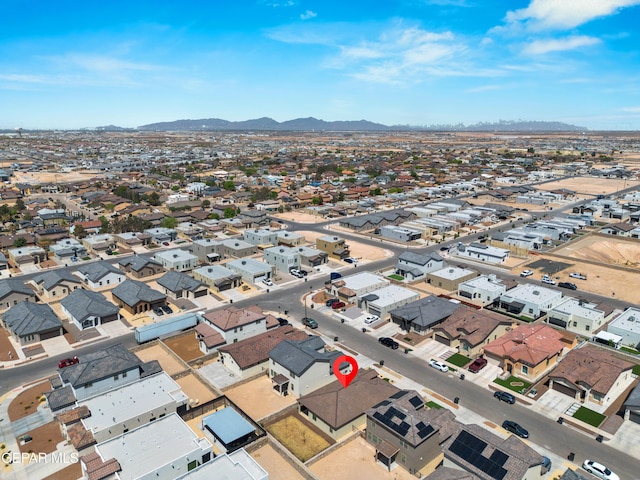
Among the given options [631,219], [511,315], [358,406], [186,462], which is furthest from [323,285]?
[631,219]

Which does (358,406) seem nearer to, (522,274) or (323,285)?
(323,285)

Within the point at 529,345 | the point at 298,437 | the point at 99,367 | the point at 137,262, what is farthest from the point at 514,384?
the point at 137,262

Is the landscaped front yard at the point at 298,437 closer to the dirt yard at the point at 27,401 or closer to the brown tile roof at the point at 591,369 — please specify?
the dirt yard at the point at 27,401

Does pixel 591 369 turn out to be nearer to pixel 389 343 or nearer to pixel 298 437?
pixel 389 343

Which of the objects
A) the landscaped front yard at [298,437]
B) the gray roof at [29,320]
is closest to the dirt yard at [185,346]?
the gray roof at [29,320]

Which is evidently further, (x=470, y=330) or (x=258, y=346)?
(x=470, y=330)

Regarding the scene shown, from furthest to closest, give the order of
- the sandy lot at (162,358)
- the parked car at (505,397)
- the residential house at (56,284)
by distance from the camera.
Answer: the residential house at (56,284) → the sandy lot at (162,358) → the parked car at (505,397)

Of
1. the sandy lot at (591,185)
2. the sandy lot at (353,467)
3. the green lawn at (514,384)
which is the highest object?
the sandy lot at (591,185)

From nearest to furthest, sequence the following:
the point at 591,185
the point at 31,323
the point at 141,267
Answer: the point at 31,323, the point at 141,267, the point at 591,185
